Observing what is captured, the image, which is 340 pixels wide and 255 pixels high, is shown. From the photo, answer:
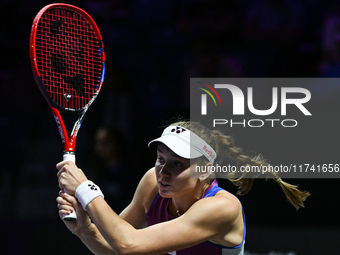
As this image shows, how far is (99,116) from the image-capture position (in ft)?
14.7

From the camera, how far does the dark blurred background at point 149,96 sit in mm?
3869

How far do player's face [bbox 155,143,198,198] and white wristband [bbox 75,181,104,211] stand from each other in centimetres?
32

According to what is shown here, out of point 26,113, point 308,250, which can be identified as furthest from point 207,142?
point 26,113

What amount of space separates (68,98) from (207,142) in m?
0.79

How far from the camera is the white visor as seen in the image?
2.44 meters

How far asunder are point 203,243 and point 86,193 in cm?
65

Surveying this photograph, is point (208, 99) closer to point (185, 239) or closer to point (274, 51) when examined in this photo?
point (274, 51)

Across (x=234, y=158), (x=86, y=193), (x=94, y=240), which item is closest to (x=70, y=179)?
(x=86, y=193)

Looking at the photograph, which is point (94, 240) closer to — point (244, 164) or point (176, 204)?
point (176, 204)

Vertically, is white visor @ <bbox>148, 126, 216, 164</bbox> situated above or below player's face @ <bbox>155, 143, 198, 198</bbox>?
above

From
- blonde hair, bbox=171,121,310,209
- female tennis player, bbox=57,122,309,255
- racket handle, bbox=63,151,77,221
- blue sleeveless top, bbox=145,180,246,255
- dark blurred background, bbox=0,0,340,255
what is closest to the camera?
female tennis player, bbox=57,122,309,255

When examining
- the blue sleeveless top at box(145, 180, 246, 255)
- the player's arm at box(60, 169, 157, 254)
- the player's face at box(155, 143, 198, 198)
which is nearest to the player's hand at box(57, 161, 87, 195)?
the player's arm at box(60, 169, 157, 254)

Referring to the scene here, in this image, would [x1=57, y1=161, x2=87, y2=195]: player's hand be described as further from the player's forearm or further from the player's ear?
the player's ear

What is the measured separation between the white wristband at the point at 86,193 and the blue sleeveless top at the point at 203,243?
502 mm
